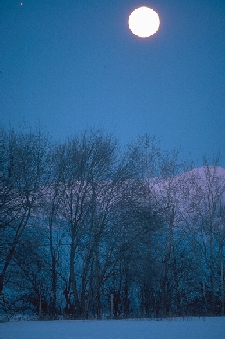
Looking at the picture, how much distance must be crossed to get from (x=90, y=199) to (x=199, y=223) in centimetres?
1052

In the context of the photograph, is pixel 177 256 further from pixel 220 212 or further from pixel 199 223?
pixel 220 212

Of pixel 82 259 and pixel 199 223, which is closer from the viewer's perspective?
pixel 82 259

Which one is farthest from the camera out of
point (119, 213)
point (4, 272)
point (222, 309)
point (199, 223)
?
point (199, 223)

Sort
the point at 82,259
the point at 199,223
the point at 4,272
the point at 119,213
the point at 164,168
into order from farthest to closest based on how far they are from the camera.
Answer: the point at 199,223, the point at 164,168, the point at 82,259, the point at 119,213, the point at 4,272

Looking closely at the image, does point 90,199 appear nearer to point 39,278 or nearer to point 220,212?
point 39,278

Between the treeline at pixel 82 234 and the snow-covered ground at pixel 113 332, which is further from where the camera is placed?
the treeline at pixel 82 234

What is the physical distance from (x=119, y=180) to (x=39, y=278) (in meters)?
7.54

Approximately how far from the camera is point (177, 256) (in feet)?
66.7

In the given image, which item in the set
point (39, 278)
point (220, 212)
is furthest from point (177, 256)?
point (39, 278)

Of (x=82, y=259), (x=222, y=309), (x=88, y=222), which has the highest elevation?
(x=88, y=222)

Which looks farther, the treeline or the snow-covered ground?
the treeline

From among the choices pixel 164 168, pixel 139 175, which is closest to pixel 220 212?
pixel 164 168

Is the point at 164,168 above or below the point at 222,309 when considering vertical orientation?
above

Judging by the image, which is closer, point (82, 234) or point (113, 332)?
point (113, 332)
